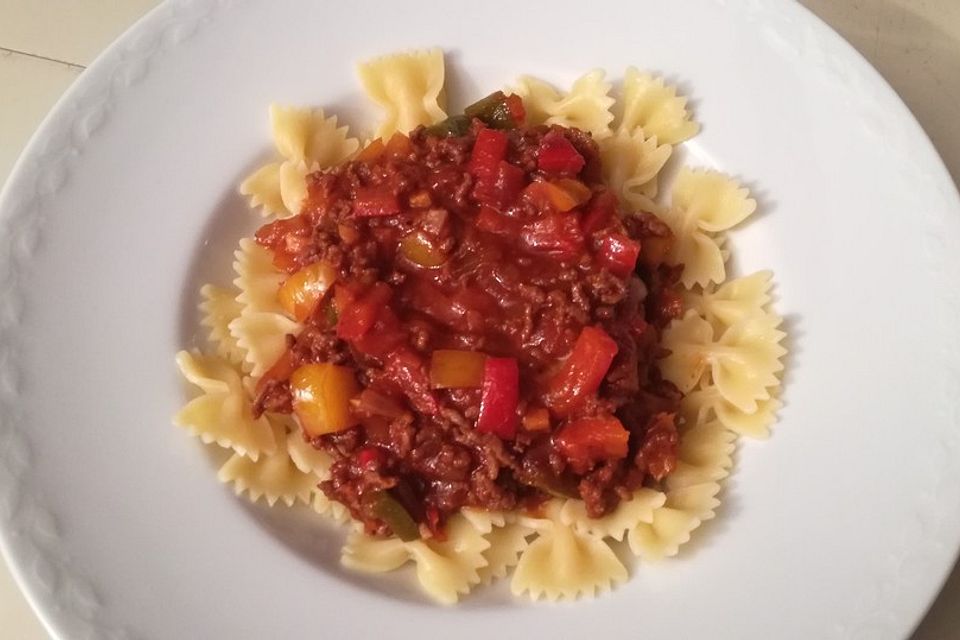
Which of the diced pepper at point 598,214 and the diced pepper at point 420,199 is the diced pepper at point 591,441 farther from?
the diced pepper at point 420,199

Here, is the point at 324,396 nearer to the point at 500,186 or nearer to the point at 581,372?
the point at 581,372

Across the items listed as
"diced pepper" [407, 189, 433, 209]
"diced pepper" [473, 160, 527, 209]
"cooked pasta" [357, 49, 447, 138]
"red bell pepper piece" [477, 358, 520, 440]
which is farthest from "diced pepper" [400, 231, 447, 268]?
"cooked pasta" [357, 49, 447, 138]

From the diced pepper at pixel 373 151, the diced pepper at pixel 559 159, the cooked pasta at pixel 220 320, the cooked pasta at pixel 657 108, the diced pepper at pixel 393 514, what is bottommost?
the diced pepper at pixel 393 514

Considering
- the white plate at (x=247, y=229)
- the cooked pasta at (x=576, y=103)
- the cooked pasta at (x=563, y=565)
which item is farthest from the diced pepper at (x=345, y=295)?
the cooked pasta at (x=576, y=103)

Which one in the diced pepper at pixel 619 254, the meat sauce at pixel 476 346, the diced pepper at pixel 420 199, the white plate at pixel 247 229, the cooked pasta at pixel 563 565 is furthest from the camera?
the diced pepper at pixel 420 199

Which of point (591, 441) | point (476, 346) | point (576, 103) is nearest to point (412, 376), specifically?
point (476, 346)

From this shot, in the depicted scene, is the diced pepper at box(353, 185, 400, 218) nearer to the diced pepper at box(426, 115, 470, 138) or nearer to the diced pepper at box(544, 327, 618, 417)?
the diced pepper at box(426, 115, 470, 138)
